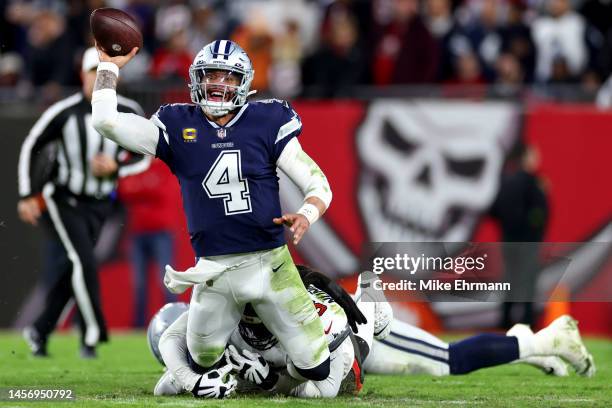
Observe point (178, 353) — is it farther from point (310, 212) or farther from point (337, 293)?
point (310, 212)

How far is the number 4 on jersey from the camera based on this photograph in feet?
19.6

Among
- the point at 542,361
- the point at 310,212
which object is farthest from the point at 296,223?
the point at 542,361

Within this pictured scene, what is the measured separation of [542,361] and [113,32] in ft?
9.84

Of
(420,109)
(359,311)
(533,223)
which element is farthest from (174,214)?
(359,311)

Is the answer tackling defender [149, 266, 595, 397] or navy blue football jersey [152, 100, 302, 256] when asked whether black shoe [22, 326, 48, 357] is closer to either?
tackling defender [149, 266, 595, 397]

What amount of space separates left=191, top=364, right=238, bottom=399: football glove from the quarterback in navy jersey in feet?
0.55

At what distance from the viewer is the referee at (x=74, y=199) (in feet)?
29.4

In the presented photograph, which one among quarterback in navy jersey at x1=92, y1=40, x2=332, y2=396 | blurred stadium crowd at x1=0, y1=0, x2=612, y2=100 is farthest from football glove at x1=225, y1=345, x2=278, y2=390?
blurred stadium crowd at x1=0, y1=0, x2=612, y2=100

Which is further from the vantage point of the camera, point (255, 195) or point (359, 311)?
point (359, 311)

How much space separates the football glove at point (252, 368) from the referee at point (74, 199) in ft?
9.11

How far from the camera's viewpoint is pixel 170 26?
513 inches

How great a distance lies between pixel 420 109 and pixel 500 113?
669 millimetres

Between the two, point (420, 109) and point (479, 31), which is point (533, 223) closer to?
point (420, 109)

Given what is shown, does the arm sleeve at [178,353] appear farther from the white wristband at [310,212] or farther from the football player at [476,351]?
the football player at [476,351]
